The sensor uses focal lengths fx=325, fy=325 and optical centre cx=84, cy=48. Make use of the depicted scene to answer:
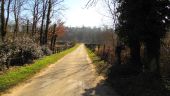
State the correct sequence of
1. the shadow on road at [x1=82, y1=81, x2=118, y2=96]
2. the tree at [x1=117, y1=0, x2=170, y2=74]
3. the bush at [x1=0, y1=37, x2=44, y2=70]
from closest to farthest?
the shadow on road at [x1=82, y1=81, x2=118, y2=96] < the tree at [x1=117, y1=0, x2=170, y2=74] < the bush at [x1=0, y1=37, x2=44, y2=70]

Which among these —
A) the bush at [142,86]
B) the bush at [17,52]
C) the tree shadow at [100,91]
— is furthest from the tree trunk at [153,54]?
the bush at [17,52]

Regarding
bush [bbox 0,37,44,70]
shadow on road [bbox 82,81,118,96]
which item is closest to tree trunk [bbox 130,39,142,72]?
shadow on road [bbox 82,81,118,96]

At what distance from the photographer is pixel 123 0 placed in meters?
19.2

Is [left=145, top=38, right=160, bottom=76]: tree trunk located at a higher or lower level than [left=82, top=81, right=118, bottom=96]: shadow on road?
higher

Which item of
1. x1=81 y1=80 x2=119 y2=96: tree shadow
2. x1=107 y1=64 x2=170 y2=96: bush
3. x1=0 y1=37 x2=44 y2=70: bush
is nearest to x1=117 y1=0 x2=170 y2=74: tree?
x1=107 y1=64 x2=170 y2=96: bush

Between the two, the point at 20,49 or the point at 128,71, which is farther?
the point at 20,49

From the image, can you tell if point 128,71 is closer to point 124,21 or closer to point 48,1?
point 124,21

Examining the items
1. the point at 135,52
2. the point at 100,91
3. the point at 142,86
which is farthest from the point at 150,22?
the point at 135,52

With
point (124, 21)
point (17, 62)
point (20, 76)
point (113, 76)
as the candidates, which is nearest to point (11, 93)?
point (20, 76)

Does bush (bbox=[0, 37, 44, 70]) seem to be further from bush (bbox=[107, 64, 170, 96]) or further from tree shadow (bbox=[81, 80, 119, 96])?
bush (bbox=[107, 64, 170, 96])

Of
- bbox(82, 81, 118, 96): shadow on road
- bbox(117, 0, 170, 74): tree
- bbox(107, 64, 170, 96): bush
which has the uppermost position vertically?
bbox(117, 0, 170, 74): tree

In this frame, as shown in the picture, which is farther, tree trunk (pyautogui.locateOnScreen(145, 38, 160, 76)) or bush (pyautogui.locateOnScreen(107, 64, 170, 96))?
tree trunk (pyautogui.locateOnScreen(145, 38, 160, 76))

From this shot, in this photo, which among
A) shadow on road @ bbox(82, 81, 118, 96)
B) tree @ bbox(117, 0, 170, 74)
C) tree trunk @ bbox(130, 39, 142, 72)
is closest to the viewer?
shadow on road @ bbox(82, 81, 118, 96)

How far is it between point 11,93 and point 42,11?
135ft
